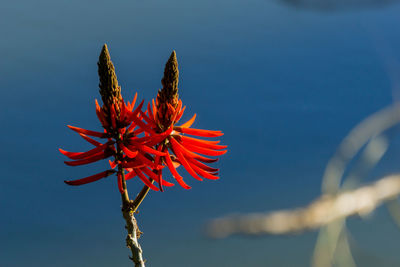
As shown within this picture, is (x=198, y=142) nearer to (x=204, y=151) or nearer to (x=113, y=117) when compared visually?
(x=204, y=151)

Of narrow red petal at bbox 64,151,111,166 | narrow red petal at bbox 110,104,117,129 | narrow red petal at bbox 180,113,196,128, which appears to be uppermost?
narrow red petal at bbox 180,113,196,128

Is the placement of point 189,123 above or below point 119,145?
above

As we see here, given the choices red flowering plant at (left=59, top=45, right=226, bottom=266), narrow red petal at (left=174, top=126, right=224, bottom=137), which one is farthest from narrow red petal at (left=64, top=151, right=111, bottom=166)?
narrow red petal at (left=174, top=126, right=224, bottom=137)

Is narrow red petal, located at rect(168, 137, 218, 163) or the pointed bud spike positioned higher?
the pointed bud spike

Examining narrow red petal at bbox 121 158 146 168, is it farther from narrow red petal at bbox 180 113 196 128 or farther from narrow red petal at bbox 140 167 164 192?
narrow red petal at bbox 180 113 196 128

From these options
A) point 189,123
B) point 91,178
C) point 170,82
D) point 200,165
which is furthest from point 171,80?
point 91,178

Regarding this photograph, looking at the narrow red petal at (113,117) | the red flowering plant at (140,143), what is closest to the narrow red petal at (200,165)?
the red flowering plant at (140,143)

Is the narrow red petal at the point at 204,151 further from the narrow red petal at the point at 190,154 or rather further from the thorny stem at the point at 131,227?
the thorny stem at the point at 131,227

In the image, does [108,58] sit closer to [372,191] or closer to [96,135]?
[96,135]
